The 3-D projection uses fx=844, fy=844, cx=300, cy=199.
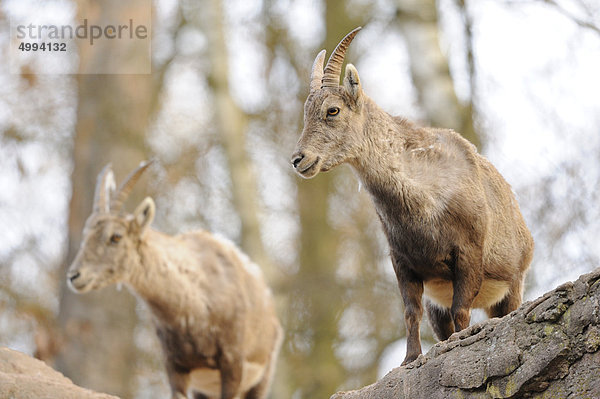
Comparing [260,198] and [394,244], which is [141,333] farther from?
[394,244]

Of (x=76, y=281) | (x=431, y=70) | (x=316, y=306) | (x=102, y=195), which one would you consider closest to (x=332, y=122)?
(x=76, y=281)

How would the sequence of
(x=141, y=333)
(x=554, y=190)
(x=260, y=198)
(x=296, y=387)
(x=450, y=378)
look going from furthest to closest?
(x=141, y=333), (x=260, y=198), (x=296, y=387), (x=554, y=190), (x=450, y=378)

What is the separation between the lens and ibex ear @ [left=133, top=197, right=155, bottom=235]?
989cm

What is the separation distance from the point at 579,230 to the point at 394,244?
20.6 feet

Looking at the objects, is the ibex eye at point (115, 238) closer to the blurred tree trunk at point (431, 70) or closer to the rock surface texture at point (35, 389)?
the rock surface texture at point (35, 389)

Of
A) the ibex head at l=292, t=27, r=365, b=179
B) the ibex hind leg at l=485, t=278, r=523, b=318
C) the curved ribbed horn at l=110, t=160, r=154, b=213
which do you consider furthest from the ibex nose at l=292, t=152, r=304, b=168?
the curved ribbed horn at l=110, t=160, r=154, b=213

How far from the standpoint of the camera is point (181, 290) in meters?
9.69

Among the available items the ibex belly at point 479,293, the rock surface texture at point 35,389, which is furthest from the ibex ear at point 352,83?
the rock surface texture at point 35,389

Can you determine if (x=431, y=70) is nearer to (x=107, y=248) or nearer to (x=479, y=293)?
(x=107, y=248)

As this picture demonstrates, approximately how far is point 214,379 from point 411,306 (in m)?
4.71

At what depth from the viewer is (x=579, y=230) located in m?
11.1

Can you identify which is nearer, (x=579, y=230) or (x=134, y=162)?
(x=579, y=230)

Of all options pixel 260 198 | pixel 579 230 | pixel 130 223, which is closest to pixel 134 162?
pixel 260 198

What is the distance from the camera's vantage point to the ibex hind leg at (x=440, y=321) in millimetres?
6246
